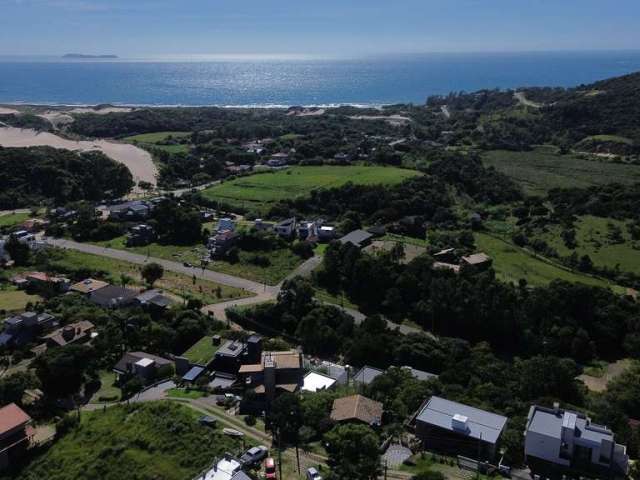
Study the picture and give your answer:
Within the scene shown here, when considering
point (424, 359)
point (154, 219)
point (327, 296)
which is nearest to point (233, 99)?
point (154, 219)

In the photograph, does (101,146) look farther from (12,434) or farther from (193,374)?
(12,434)

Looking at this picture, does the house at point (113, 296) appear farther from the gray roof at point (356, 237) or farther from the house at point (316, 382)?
the gray roof at point (356, 237)

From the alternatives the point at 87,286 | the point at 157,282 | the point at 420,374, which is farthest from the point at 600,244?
the point at 87,286

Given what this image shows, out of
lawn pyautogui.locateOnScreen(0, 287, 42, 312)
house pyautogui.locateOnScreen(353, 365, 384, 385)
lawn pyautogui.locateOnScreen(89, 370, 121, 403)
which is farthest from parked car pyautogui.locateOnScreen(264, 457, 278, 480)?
lawn pyautogui.locateOnScreen(0, 287, 42, 312)

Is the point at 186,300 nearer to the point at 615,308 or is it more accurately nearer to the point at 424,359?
the point at 424,359

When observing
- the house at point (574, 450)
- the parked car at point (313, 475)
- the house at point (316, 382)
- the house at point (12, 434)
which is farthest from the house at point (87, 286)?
the house at point (574, 450)

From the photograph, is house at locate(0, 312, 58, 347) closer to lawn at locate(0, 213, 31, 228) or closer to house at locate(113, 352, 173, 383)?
house at locate(113, 352, 173, 383)
